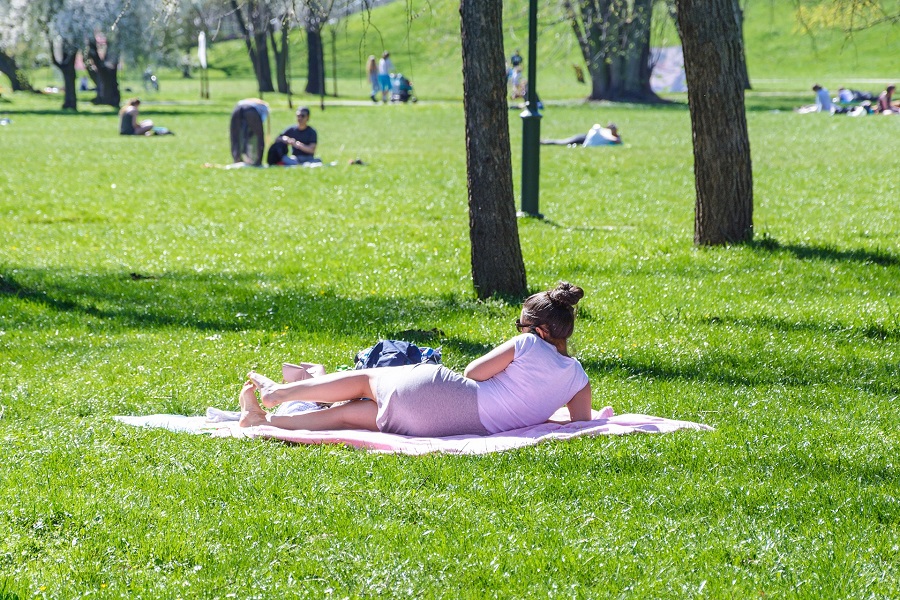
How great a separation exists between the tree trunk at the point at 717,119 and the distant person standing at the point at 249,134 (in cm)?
1181

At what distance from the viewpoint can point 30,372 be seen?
7473 mm

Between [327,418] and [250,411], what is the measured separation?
0.44 m

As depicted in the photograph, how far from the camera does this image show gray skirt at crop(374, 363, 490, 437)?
221 inches

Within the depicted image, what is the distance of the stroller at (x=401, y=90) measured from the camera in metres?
44.9

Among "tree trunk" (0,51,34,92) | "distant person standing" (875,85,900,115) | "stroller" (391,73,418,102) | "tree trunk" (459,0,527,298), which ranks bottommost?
"tree trunk" (459,0,527,298)

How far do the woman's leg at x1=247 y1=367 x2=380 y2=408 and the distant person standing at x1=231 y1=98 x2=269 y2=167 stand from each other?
51.4 feet

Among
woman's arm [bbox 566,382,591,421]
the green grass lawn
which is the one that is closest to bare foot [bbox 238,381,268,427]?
the green grass lawn

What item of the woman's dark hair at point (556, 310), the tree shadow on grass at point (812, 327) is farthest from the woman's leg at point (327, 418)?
the tree shadow on grass at point (812, 327)

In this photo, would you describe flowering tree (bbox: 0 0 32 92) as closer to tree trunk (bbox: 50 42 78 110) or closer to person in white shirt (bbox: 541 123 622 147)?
tree trunk (bbox: 50 42 78 110)

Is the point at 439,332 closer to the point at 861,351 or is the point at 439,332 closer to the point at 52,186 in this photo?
the point at 861,351

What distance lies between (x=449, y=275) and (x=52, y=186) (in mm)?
9773

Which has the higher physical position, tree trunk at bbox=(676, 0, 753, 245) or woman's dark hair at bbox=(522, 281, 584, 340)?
tree trunk at bbox=(676, 0, 753, 245)

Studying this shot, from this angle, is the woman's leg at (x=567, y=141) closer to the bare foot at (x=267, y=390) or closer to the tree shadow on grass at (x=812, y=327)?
the tree shadow on grass at (x=812, y=327)

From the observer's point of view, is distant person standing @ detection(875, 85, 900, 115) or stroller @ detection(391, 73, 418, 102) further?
stroller @ detection(391, 73, 418, 102)
